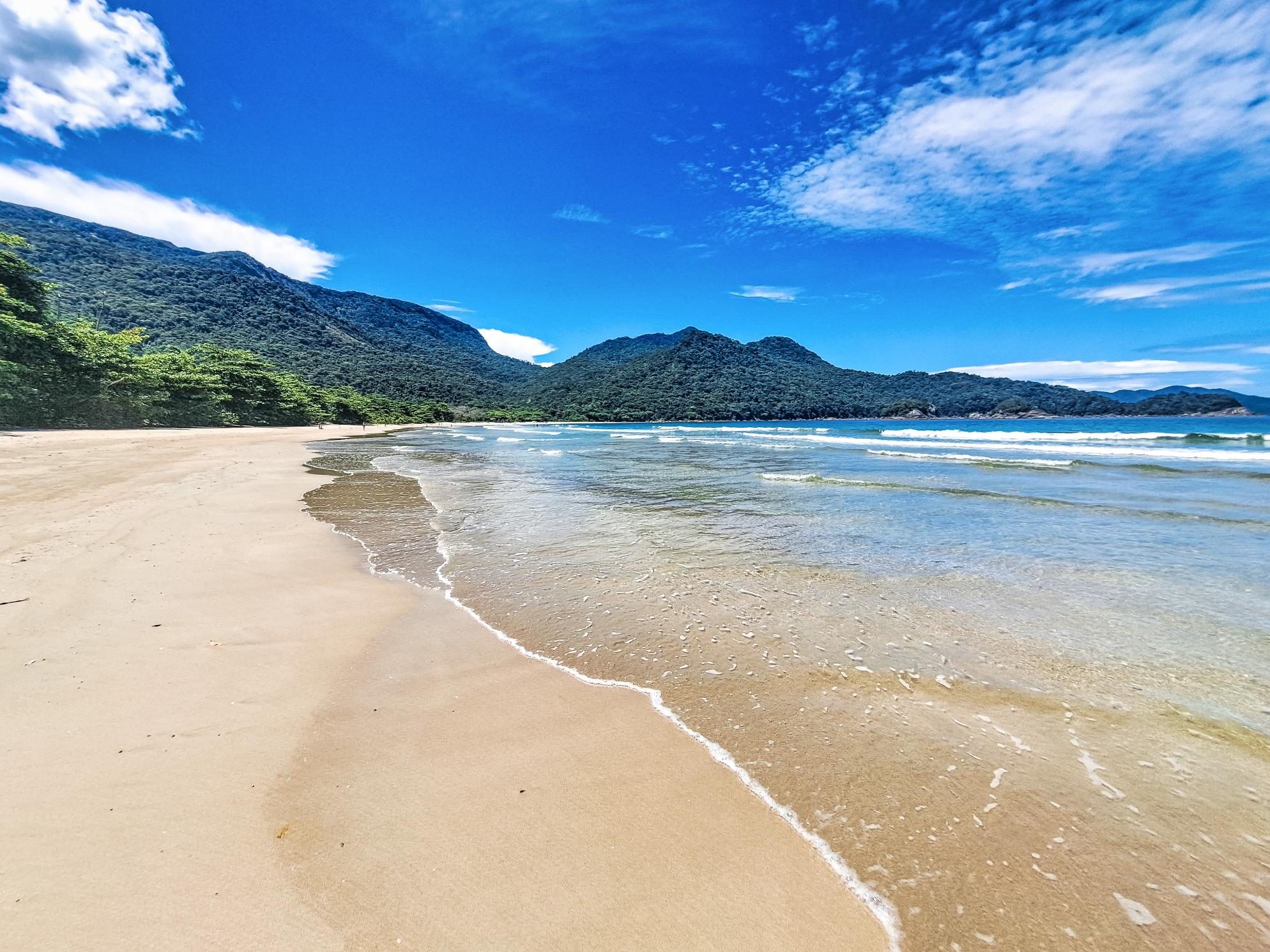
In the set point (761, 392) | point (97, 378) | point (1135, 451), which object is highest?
point (761, 392)

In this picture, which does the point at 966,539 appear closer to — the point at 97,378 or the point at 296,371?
the point at 97,378

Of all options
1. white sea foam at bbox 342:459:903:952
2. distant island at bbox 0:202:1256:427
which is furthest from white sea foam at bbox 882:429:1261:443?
distant island at bbox 0:202:1256:427

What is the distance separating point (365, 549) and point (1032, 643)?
784 centimetres

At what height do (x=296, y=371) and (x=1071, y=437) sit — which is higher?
(x=296, y=371)

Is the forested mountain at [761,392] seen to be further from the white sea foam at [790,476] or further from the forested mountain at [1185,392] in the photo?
the white sea foam at [790,476]

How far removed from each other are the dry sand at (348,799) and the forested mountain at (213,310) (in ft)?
339

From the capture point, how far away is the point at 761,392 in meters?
139

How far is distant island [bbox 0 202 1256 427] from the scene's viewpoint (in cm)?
2770

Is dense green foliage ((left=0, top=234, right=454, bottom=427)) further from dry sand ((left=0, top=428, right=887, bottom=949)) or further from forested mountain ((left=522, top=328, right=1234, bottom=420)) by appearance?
forested mountain ((left=522, top=328, right=1234, bottom=420))

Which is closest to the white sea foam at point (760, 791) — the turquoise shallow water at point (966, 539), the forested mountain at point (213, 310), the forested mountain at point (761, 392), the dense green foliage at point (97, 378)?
the turquoise shallow water at point (966, 539)

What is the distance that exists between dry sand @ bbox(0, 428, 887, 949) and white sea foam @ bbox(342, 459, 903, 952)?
0.06m

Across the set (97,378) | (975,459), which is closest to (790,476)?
(975,459)

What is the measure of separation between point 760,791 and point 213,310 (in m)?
139

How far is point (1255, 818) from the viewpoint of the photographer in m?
2.46
